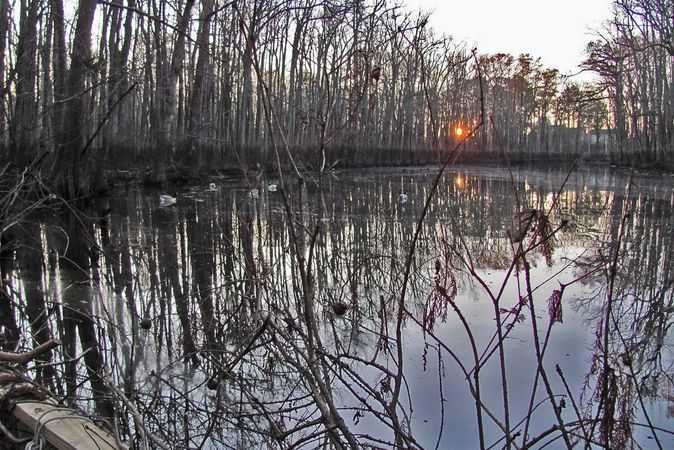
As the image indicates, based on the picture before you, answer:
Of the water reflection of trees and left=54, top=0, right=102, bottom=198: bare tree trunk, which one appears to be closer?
the water reflection of trees

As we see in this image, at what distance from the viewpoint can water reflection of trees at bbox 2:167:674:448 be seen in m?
2.55

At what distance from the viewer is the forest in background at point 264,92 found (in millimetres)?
2066

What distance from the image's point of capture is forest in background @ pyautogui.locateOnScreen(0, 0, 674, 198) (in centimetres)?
207

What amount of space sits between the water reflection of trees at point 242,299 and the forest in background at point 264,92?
634 mm

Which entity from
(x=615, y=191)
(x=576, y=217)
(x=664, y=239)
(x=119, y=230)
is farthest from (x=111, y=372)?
(x=615, y=191)

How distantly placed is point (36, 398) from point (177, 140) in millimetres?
17748

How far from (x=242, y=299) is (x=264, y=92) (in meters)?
1.92

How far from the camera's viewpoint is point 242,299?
310 centimetres

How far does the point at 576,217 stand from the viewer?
10.0m

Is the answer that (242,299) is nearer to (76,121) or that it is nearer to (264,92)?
(264,92)

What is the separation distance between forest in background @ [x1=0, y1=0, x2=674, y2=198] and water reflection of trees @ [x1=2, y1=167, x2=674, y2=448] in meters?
0.63

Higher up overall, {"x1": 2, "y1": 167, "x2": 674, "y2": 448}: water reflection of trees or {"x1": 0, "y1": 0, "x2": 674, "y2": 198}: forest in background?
{"x1": 0, "y1": 0, "x2": 674, "y2": 198}: forest in background

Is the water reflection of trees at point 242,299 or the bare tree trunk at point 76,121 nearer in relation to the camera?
the water reflection of trees at point 242,299

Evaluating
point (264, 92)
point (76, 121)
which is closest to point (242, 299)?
point (264, 92)
